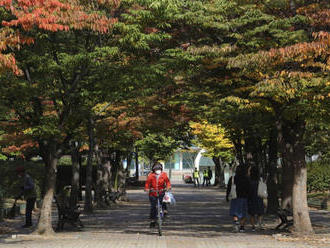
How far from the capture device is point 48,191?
54.9 ft

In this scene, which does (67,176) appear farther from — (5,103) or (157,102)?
(5,103)

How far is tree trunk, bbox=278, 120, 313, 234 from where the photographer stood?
16.1m

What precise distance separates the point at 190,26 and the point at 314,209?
1372cm

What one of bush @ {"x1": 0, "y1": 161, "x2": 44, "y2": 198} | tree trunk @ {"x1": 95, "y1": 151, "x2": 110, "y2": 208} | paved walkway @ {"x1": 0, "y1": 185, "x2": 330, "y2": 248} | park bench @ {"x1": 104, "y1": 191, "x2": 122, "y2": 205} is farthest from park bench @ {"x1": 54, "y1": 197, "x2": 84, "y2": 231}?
park bench @ {"x1": 104, "y1": 191, "x2": 122, "y2": 205}

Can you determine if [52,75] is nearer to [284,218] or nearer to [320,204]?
[284,218]

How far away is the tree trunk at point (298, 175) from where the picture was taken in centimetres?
1614

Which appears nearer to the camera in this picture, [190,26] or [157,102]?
[190,26]

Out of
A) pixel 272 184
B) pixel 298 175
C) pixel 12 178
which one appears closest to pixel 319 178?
pixel 272 184

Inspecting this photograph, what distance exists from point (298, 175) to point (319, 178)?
875 inches

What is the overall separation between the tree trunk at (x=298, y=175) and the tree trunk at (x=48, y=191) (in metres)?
6.07

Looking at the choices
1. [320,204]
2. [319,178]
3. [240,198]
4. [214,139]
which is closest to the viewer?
[240,198]

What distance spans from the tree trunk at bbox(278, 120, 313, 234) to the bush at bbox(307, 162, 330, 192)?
21168mm

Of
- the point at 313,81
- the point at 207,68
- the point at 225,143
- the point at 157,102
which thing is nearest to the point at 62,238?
the point at 207,68

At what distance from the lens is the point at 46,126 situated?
1583 cm
